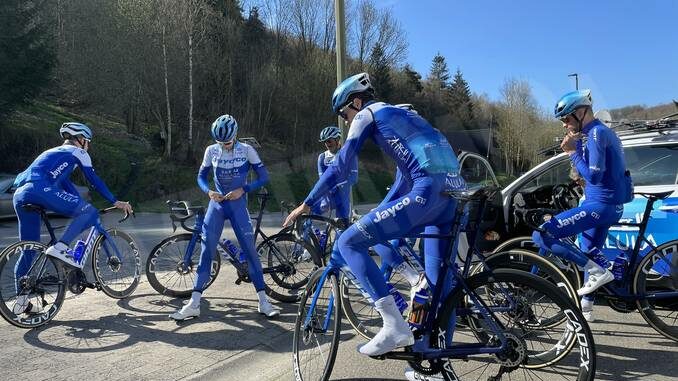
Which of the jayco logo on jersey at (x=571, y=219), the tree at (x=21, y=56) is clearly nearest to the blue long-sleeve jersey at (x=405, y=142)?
the jayco logo on jersey at (x=571, y=219)

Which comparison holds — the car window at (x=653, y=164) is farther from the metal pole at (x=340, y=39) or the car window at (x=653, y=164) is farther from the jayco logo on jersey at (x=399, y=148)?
the metal pole at (x=340, y=39)

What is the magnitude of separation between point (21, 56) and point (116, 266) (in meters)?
19.7

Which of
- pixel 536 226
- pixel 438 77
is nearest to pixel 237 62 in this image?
pixel 536 226

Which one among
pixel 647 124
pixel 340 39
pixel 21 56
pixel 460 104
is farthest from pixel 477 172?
pixel 460 104

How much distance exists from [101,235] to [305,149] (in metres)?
28.4

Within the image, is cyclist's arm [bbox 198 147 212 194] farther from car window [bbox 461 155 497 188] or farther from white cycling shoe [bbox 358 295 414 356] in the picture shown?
white cycling shoe [bbox 358 295 414 356]

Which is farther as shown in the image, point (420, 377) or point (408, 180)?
point (408, 180)

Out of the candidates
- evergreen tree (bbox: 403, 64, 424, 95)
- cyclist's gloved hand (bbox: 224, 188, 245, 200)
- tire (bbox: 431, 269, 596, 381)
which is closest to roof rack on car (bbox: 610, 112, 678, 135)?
tire (bbox: 431, 269, 596, 381)

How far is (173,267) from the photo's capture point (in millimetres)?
5863

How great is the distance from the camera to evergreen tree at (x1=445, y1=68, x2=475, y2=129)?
54125 mm

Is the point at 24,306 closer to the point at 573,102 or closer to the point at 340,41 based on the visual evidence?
the point at 573,102

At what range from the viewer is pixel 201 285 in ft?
17.0

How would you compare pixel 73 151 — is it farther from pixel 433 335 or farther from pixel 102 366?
pixel 433 335

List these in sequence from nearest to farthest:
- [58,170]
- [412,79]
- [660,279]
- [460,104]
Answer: [660,279]
[58,170]
[412,79]
[460,104]
